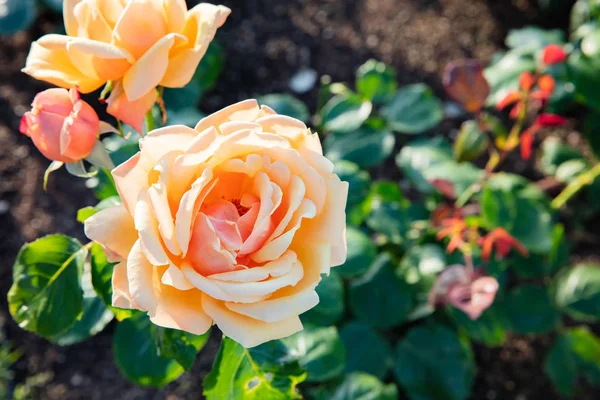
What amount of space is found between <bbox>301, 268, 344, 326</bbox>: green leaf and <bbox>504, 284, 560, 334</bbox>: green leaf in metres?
0.43

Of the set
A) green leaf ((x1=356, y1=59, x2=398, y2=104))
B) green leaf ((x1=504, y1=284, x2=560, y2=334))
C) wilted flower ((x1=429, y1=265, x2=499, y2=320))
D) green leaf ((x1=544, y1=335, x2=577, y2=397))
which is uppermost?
green leaf ((x1=356, y1=59, x2=398, y2=104))

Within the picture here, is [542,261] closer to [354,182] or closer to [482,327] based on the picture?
[482,327]

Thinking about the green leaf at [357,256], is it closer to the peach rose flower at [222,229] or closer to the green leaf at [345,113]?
the green leaf at [345,113]

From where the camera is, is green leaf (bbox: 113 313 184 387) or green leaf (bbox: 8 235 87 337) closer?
green leaf (bbox: 8 235 87 337)

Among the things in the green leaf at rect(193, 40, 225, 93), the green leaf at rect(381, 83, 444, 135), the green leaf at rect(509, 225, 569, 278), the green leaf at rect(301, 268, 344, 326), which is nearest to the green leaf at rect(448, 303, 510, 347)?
the green leaf at rect(509, 225, 569, 278)

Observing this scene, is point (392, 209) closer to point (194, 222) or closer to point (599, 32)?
point (599, 32)

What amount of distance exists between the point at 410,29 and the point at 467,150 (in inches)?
33.2

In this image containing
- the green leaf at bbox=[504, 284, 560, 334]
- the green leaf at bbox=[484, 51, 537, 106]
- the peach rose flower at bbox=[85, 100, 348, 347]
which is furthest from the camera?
the green leaf at bbox=[484, 51, 537, 106]

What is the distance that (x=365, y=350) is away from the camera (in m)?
1.26

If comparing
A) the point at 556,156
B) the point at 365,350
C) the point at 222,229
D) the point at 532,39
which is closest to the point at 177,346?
the point at 222,229

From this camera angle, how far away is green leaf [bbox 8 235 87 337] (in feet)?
2.48

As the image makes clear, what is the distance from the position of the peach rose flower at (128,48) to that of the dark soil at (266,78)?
965mm

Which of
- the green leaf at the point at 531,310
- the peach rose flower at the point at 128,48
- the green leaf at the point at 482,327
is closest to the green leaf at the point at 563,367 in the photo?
the green leaf at the point at 531,310

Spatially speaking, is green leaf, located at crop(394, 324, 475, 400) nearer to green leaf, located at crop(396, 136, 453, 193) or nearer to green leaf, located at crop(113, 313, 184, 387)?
green leaf, located at crop(396, 136, 453, 193)
